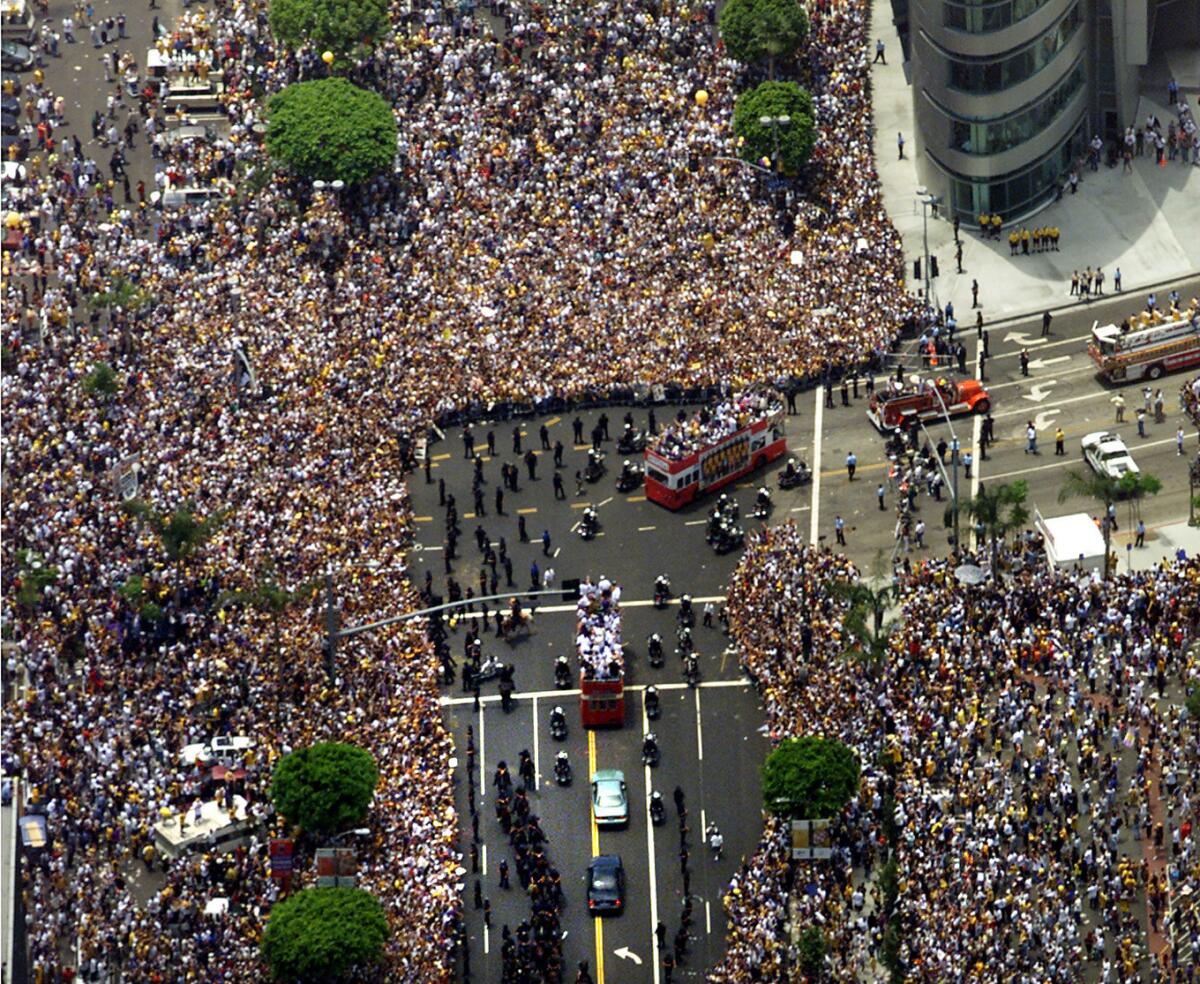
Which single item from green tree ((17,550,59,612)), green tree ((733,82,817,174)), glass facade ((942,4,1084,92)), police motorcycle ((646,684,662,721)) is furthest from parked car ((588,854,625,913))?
glass facade ((942,4,1084,92))

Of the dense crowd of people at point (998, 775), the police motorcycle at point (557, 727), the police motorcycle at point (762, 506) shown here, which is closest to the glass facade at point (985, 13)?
the police motorcycle at point (762, 506)

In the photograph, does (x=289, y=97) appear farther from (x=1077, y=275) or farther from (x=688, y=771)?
(x=688, y=771)

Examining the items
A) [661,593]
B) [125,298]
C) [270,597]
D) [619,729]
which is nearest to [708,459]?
[661,593]

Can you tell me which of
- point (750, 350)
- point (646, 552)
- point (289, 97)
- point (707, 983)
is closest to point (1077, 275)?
point (750, 350)

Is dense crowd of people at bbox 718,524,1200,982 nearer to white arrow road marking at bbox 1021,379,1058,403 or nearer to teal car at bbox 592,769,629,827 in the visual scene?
teal car at bbox 592,769,629,827

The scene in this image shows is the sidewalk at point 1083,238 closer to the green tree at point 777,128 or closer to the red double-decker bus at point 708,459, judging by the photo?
the green tree at point 777,128

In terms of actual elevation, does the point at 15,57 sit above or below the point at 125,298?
above

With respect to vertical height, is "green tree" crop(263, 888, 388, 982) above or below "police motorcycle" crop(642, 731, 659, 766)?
below

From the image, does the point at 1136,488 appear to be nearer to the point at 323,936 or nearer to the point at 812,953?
the point at 812,953
